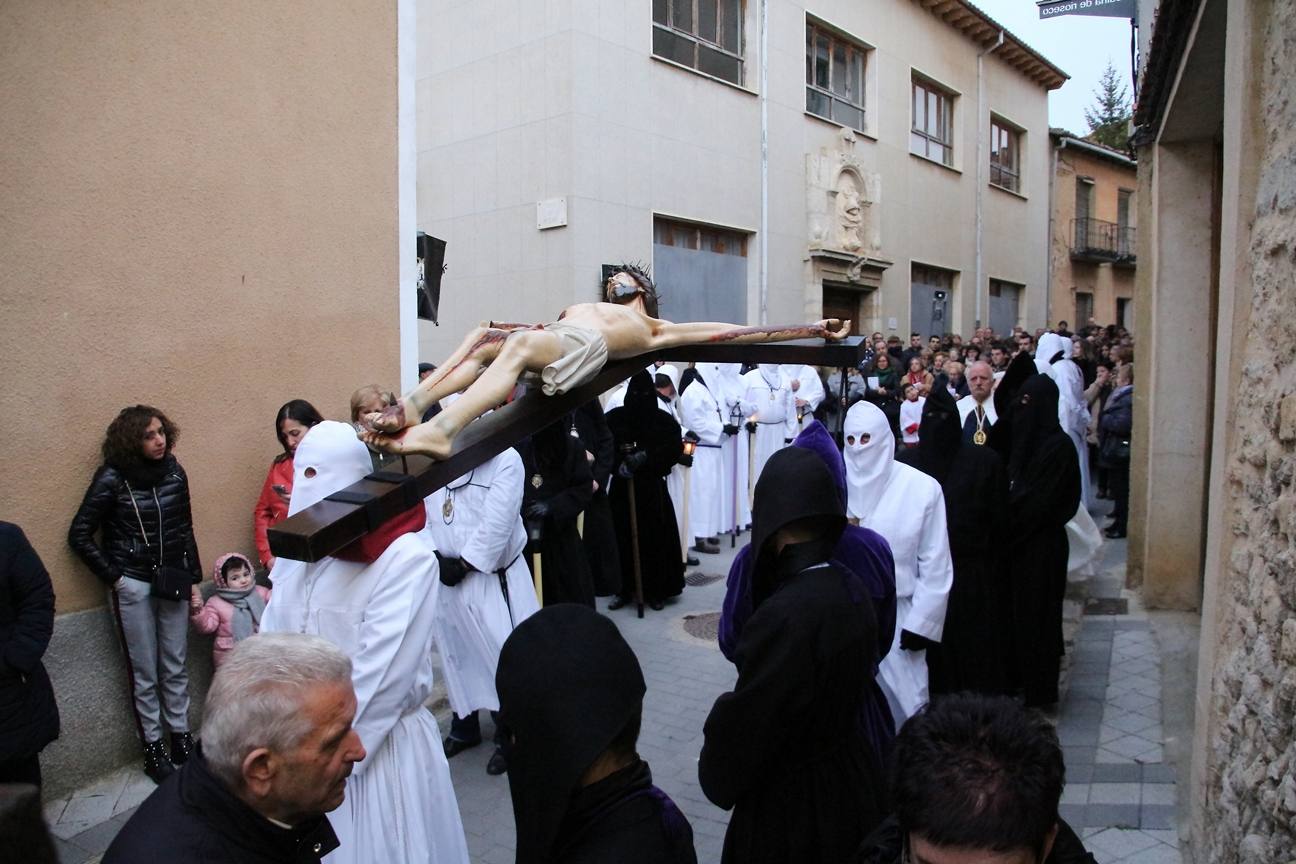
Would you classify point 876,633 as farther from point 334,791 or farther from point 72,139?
point 72,139

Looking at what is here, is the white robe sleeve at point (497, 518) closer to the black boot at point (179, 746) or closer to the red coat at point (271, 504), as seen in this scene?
the red coat at point (271, 504)

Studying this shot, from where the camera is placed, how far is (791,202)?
51.4ft

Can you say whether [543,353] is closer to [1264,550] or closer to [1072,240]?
[1264,550]

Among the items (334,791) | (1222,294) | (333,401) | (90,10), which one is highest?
(90,10)

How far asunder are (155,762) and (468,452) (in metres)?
3.71

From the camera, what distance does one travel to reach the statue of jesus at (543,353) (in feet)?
7.56

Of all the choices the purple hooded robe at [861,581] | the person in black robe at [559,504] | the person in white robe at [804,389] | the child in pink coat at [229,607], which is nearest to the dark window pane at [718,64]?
the person in white robe at [804,389]

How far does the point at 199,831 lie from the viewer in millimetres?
1723

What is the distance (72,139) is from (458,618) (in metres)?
3.12

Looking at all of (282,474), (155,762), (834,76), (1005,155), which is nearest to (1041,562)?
(282,474)

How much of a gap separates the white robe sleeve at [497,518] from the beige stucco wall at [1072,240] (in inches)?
925

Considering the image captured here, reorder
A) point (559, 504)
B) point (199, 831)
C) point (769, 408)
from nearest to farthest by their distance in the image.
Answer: point (199, 831)
point (559, 504)
point (769, 408)

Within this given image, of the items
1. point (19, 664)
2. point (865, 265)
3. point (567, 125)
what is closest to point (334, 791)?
point (19, 664)

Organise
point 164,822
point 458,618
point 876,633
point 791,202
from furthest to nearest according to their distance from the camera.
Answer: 1. point 791,202
2. point 458,618
3. point 876,633
4. point 164,822
